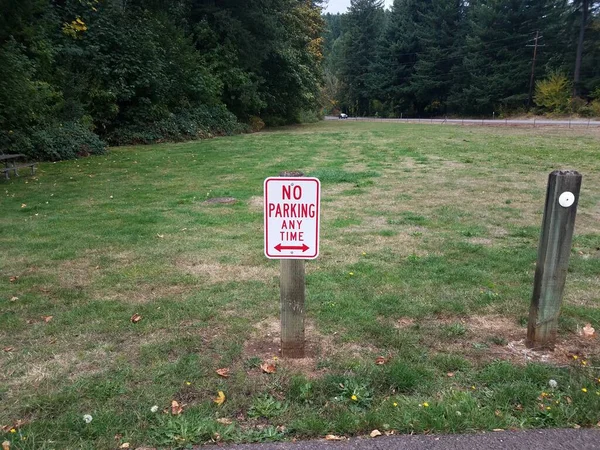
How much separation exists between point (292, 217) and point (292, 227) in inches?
2.7

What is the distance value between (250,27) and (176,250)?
26.7 metres

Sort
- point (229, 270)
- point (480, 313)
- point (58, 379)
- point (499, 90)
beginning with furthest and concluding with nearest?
1. point (499, 90)
2. point (229, 270)
3. point (480, 313)
4. point (58, 379)

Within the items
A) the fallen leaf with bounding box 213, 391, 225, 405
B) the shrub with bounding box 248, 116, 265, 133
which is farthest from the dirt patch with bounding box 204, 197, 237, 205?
the shrub with bounding box 248, 116, 265, 133

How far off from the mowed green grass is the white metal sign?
0.83 meters

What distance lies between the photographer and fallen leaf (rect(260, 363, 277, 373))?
3.29 m

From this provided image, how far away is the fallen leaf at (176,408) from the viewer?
2832 mm

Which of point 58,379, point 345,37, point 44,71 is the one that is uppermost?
point 345,37

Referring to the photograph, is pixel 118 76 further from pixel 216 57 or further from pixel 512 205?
pixel 512 205

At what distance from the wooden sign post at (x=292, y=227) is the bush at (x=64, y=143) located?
14.2 meters

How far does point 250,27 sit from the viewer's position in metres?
29.6

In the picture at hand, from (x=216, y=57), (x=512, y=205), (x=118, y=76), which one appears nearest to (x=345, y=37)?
(x=216, y=57)

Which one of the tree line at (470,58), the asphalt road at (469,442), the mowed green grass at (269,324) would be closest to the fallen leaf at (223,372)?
the mowed green grass at (269,324)

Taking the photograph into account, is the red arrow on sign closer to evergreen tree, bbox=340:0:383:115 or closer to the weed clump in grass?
the weed clump in grass

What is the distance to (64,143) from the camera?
15969 millimetres
